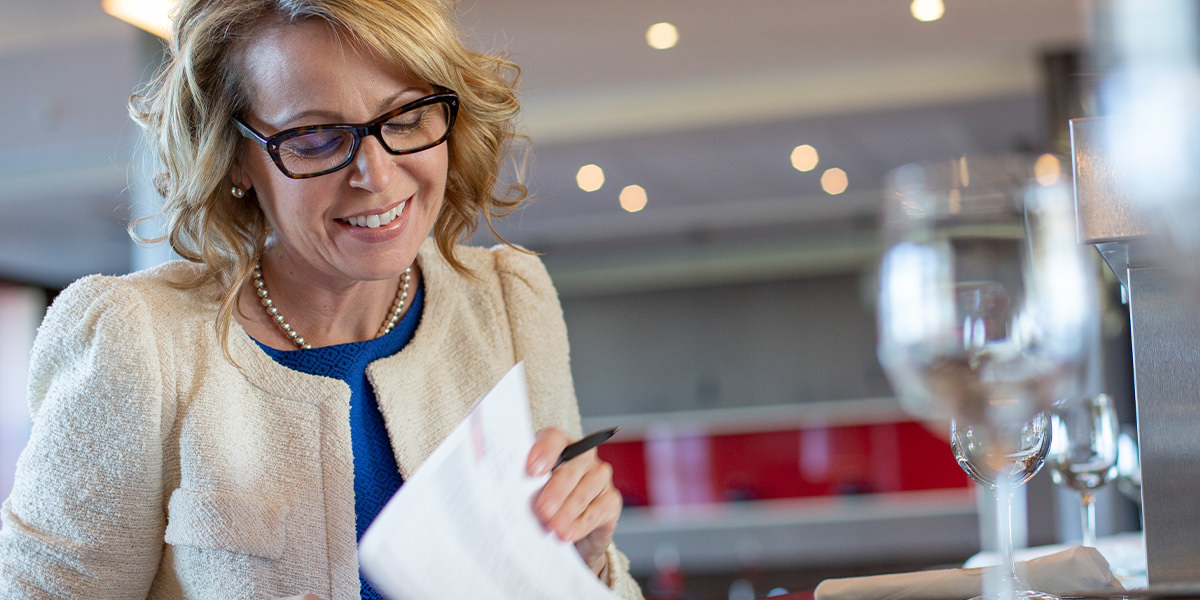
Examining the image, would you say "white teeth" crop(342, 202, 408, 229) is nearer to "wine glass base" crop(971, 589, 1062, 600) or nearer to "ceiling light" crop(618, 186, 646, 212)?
"wine glass base" crop(971, 589, 1062, 600)

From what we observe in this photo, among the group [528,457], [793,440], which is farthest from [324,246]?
[793,440]

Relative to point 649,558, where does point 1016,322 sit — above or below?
above

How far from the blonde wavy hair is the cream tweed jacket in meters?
0.06

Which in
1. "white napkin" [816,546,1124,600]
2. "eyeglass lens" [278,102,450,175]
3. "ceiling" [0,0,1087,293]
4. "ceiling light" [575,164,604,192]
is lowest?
"white napkin" [816,546,1124,600]

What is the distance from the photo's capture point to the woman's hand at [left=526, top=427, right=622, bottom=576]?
772 millimetres

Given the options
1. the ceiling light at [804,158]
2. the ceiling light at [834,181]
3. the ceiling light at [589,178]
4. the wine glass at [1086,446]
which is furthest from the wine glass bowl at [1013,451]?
the ceiling light at [834,181]

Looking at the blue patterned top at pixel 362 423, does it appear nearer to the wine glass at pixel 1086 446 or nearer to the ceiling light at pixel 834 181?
the wine glass at pixel 1086 446

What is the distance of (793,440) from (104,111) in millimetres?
5776

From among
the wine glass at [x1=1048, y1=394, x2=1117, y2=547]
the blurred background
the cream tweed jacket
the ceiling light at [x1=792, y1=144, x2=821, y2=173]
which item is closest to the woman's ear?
the cream tweed jacket

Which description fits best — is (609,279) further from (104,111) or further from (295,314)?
(295,314)

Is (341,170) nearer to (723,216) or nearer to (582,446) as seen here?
(582,446)

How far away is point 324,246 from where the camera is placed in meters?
1.16

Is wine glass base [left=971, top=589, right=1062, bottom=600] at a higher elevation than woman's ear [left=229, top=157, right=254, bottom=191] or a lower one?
lower

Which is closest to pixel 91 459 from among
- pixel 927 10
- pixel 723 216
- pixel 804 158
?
pixel 927 10
